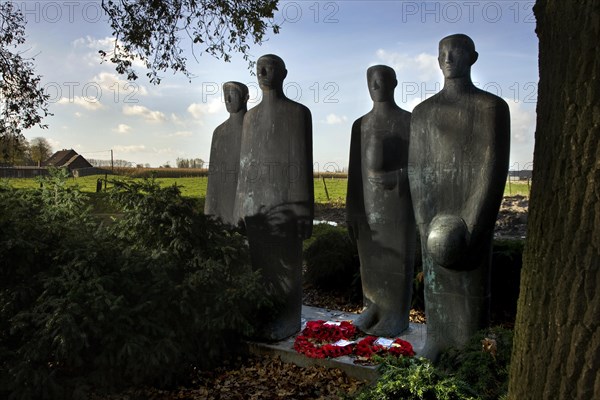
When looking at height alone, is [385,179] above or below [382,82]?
below

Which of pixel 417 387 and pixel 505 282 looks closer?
pixel 417 387

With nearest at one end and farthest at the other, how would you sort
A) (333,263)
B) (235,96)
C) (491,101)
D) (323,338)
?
(491,101) < (323,338) < (235,96) < (333,263)

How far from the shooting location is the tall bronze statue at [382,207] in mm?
5281

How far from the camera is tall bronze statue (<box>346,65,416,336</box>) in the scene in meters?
5.28

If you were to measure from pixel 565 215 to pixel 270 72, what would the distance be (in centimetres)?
384

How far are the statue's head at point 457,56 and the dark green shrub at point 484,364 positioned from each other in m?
2.09

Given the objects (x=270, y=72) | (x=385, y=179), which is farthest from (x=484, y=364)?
(x=270, y=72)

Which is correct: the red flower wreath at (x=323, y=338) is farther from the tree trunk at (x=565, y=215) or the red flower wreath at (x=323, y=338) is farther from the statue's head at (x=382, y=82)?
the tree trunk at (x=565, y=215)

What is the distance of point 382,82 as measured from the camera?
17.4ft

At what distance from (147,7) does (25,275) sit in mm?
5255

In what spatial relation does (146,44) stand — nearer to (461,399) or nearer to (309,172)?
(309,172)

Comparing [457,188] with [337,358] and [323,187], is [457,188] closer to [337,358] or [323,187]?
[337,358]

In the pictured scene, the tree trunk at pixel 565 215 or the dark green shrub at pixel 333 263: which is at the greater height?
the tree trunk at pixel 565 215

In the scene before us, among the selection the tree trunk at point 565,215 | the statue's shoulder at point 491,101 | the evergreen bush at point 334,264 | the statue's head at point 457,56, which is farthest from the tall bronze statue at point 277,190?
the tree trunk at point 565,215
